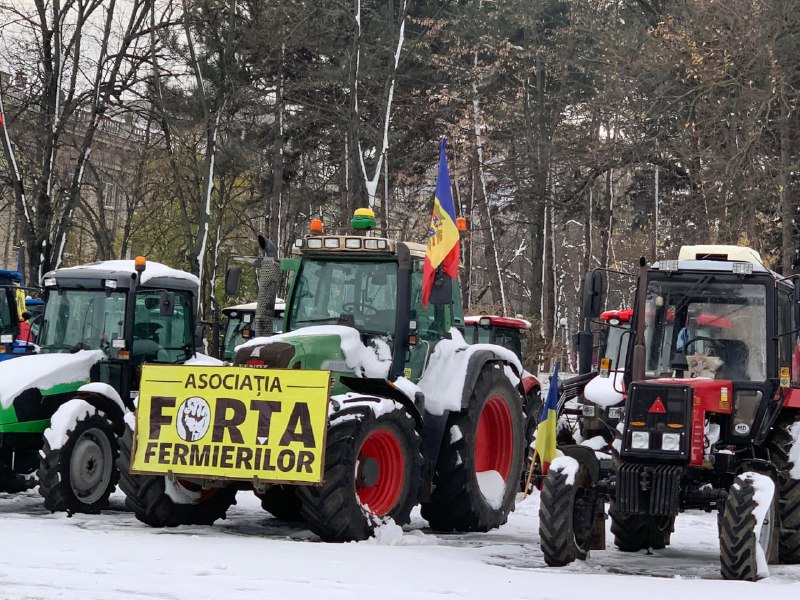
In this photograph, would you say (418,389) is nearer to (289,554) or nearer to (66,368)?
(289,554)

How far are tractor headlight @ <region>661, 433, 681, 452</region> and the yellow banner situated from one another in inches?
104

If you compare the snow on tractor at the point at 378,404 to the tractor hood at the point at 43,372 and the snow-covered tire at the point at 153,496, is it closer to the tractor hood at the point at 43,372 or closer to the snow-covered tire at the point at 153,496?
the snow-covered tire at the point at 153,496

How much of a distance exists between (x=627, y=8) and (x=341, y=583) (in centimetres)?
2597

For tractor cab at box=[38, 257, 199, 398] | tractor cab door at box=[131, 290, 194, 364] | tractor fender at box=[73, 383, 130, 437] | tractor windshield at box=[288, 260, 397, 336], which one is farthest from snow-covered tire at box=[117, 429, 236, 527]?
tractor cab door at box=[131, 290, 194, 364]

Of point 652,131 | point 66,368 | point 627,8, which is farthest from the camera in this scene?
point 627,8

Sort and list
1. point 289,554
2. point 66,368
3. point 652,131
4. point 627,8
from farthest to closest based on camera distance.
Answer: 1. point 627,8
2. point 652,131
3. point 66,368
4. point 289,554

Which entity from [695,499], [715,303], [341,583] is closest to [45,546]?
[341,583]

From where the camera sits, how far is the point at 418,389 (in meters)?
11.4

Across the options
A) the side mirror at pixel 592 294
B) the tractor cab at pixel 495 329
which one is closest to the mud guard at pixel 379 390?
the side mirror at pixel 592 294

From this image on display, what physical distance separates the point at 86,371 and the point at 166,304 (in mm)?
1061

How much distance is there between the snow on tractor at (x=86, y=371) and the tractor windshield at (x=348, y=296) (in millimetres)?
1967

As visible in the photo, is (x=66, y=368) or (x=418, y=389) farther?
(x=66, y=368)

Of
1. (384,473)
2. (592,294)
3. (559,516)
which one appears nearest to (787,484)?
(559,516)

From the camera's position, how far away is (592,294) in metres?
9.77
